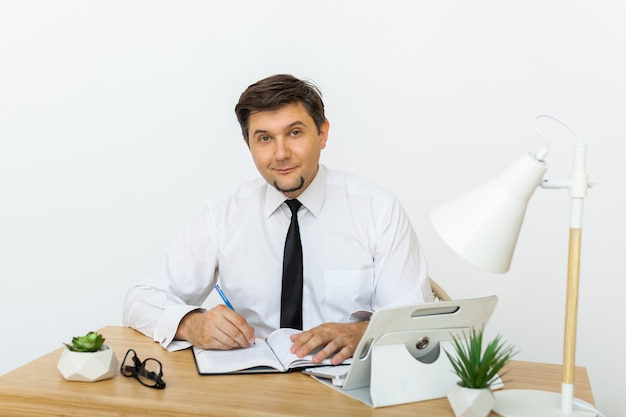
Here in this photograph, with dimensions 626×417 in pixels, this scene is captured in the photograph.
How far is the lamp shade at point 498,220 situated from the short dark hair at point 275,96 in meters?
1.11

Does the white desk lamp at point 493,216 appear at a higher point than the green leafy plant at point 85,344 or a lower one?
higher

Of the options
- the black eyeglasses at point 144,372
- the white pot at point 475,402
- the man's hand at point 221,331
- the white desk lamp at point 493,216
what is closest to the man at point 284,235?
the man's hand at point 221,331

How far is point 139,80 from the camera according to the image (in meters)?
3.63

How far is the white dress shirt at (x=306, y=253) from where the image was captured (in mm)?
2395

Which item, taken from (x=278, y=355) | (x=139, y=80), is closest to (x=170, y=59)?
(x=139, y=80)

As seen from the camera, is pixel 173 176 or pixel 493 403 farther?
pixel 173 176

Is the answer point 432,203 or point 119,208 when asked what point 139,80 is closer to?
point 119,208

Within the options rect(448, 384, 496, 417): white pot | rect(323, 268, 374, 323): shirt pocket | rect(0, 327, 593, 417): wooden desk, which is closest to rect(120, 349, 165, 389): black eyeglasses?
rect(0, 327, 593, 417): wooden desk

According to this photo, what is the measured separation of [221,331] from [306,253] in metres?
0.59

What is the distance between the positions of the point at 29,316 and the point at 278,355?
93.3 inches

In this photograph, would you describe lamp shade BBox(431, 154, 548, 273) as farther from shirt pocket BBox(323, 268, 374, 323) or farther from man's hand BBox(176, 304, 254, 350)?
shirt pocket BBox(323, 268, 374, 323)

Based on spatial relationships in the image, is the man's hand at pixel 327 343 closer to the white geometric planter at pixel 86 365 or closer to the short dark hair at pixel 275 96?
the white geometric planter at pixel 86 365

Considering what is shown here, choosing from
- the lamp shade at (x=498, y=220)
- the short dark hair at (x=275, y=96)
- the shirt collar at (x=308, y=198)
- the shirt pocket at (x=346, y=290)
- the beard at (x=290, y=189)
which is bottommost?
the shirt pocket at (x=346, y=290)

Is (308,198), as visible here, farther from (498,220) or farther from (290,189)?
(498,220)
